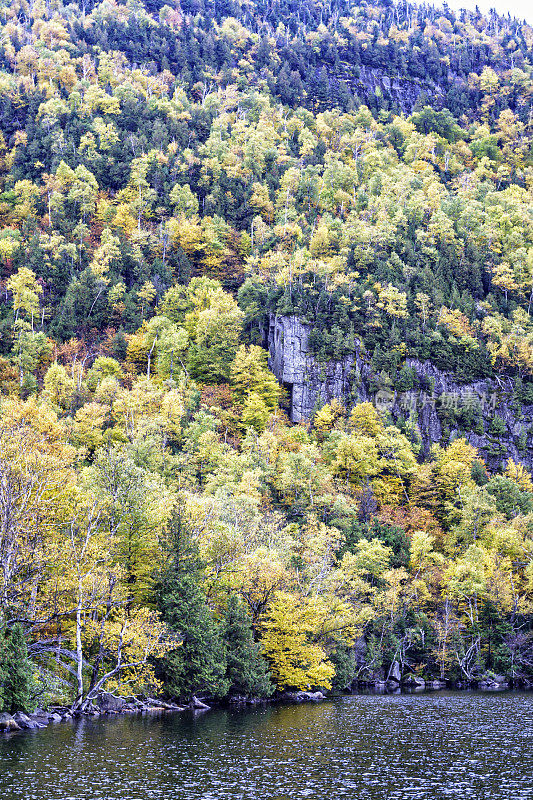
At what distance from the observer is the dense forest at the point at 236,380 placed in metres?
50.8

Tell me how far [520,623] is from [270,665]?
104 ft

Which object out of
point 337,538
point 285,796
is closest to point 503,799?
point 285,796

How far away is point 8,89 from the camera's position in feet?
526

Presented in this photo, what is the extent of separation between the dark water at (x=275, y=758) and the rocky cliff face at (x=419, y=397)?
67.0 m

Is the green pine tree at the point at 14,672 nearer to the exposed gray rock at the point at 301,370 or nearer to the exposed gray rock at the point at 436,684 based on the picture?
the exposed gray rock at the point at 436,684

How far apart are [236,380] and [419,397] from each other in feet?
95.6

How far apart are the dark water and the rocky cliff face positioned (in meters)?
67.0

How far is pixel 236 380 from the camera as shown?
107812 millimetres

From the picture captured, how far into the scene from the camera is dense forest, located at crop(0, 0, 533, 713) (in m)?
50.8

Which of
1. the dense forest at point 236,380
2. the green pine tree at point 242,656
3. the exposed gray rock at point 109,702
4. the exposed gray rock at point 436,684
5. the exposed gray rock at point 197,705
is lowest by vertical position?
the exposed gray rock at point 436,684

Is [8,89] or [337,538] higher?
[8,89]

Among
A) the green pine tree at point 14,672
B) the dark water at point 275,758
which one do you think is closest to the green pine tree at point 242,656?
the dark water at point 275,758

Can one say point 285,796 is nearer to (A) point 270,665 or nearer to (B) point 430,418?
(A) point 270,665

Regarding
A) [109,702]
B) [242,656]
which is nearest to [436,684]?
[242,656]
